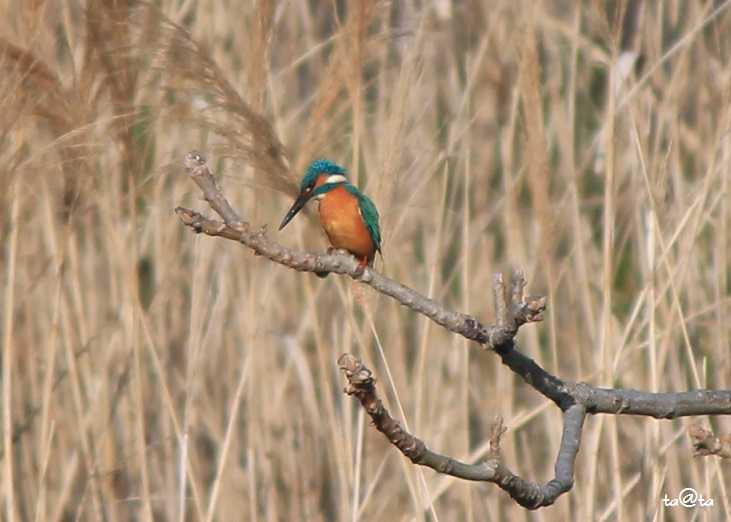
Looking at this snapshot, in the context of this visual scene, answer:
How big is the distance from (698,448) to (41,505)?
1.57 m

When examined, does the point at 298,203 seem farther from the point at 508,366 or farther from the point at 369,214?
the point at 508,366

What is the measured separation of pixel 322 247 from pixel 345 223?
0.50 meters

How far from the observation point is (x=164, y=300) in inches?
121

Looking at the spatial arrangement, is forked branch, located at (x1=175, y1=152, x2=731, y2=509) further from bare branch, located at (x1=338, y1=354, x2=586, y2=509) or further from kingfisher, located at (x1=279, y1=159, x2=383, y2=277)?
kingfisher, located at (x1=279, y1=159, x2=383, y2=277)

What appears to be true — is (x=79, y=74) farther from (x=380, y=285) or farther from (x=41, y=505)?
(x=380, y=285)

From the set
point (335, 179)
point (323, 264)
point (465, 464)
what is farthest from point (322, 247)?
point (465, 464)

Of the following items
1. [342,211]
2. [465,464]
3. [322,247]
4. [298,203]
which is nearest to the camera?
[465,464]

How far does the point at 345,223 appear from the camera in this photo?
2316 mm

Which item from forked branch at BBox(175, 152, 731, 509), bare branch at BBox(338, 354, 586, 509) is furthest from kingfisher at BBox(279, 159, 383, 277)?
bare branch at BBox(338, 354, 586, 509)

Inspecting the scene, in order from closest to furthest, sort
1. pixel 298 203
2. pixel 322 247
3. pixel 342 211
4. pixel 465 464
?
1. pixel 465 464
2. pixel 298 203
3. pixel 342 211
4. pixel 322 247

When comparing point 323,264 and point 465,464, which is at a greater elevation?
point 323,264

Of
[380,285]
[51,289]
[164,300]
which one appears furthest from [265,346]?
[380,285]

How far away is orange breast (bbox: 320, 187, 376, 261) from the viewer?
7.54ft

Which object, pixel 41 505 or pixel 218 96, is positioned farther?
pixel 41 505
